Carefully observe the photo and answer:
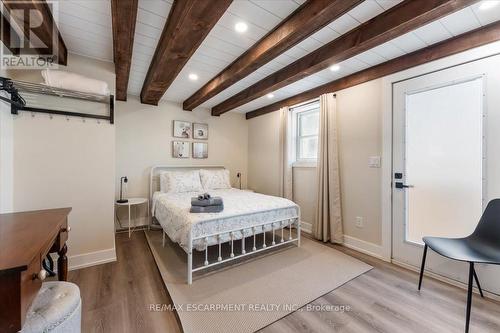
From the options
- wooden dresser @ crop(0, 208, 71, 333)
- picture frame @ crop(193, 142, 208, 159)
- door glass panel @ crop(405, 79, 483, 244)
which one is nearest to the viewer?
wooden dresser @ crop(0, 208, 71, 333)

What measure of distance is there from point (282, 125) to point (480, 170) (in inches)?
99.7

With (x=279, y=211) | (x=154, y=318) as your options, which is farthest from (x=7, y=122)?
(x=279, y=211)

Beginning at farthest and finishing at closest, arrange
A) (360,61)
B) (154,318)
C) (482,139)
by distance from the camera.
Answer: (360,61), (482,139), (154,318)

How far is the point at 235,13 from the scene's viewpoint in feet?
5.34

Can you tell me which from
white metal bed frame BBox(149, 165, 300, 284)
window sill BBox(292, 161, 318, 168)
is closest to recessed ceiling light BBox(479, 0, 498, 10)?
window sill BBox(292, 161, 318, 168)

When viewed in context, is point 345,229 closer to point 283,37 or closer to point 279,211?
point 279,211

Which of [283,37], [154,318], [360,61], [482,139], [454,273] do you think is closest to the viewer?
[154,318]

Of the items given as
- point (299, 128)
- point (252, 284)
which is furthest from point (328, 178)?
point (252, 284)

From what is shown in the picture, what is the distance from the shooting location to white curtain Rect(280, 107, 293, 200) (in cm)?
371

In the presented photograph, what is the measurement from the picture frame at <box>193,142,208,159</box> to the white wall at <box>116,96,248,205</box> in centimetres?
8

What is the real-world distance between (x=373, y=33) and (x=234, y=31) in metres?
1.16

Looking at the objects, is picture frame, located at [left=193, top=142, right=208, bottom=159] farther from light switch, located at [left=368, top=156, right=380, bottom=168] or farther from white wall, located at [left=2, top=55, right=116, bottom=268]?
light switch, located at [left=368, top=156, right=380, bottom=168]

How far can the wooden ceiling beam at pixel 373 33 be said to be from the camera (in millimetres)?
1452

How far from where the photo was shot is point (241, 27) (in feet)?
5.87
